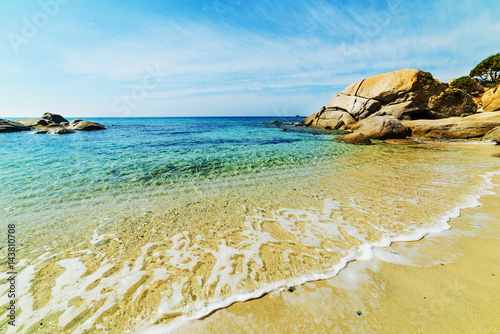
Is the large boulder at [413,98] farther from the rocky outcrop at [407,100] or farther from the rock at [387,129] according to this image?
the rock at [387,129]

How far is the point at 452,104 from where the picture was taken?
79.4 feet

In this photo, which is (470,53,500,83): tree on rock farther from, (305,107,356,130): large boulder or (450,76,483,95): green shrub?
(305,107,356,130): large boulder

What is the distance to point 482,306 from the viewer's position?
2.24m

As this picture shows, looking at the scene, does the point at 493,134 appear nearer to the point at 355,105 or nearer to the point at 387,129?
the point at 387,129

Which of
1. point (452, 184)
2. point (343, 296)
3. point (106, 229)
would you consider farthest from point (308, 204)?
point (452, 184)

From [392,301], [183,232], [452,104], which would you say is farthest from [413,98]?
[183,232]

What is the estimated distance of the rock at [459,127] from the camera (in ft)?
57.2

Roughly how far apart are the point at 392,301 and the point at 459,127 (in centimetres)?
2510

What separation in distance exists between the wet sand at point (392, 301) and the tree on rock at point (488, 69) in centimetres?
6376

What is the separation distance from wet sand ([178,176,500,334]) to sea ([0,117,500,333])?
22cm

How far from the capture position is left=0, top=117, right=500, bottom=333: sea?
8.30ft

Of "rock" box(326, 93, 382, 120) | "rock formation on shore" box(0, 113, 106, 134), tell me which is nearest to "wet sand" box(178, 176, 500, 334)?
"rock" box(326, 93, 382, 120)

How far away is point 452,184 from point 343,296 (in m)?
7.29

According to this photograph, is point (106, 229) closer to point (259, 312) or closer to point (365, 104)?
point (259, 312)
